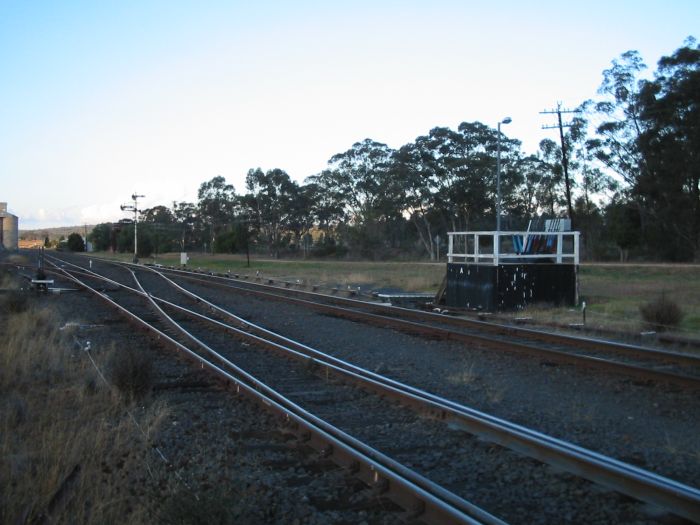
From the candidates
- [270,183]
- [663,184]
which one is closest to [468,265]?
[663,184]

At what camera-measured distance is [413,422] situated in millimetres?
7828

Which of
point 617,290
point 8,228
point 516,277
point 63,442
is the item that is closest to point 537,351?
point 516,277

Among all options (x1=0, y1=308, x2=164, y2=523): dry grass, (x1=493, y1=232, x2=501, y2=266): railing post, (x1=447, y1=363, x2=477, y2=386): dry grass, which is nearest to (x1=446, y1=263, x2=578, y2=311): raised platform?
(x1=493, y1=232, x2=501, y2=266): railing post

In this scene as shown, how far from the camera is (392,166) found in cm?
7356

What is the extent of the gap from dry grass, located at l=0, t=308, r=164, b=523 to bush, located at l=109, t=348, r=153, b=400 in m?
0.18

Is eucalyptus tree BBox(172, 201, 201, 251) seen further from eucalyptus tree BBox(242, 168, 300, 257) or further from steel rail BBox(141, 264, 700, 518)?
steel rail BBox(141, 264, 700, 518)

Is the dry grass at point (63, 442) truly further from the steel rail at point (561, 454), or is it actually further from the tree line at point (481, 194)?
the tree line at point (481, 194)

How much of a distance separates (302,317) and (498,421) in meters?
12.0

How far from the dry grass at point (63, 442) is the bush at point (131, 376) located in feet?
0.60

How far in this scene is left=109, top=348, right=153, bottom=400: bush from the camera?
9.12 meters

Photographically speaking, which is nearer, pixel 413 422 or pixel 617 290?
pixel 413 422

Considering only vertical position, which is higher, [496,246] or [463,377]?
[496,246]

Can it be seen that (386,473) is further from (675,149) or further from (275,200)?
(275,200)

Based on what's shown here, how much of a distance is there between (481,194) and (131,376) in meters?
62.5
